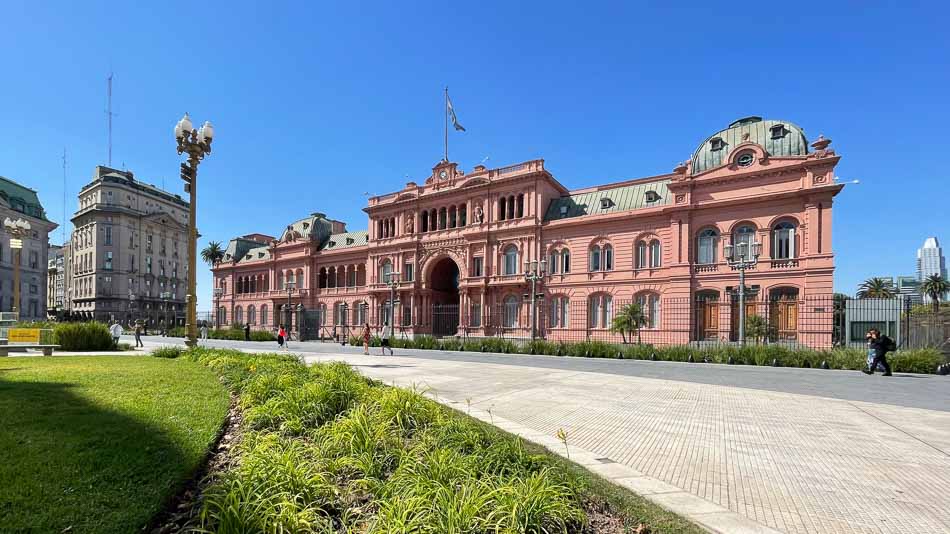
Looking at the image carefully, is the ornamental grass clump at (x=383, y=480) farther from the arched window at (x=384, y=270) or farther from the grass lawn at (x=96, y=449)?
the arched window at (x=384, y=270)

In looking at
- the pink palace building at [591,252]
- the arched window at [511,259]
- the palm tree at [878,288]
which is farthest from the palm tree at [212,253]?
the palm tree at [878,288]

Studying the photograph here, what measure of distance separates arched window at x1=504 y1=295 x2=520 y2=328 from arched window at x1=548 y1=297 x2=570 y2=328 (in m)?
2.88

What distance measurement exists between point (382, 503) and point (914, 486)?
17.3 ft

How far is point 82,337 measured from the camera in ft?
64.3

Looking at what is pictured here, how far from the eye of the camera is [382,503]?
317cm

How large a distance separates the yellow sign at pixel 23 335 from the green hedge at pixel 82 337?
3.12ft

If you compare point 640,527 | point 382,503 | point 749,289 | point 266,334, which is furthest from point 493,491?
point 266,334

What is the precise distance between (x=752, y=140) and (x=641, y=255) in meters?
10.3

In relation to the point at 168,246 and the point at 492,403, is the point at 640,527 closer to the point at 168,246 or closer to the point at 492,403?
the point at 492,403

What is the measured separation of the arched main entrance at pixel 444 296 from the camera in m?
41.4

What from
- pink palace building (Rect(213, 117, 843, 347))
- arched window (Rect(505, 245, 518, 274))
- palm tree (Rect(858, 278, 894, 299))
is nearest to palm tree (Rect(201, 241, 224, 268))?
pink palace building (Rect(213, 117, 843, 347))

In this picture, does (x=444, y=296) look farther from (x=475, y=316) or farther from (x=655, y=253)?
(x=655, y=253)

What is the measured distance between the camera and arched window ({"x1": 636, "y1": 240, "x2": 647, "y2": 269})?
104ft

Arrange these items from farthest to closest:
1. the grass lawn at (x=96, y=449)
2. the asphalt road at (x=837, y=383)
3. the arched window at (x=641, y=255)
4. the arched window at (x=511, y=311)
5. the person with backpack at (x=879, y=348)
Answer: the arched window at (x=511, y=311), the arched window at (x=641, y=255), the person with backpack at (x=879, y=348), the asphalt road at (x=837, y=383), the grass lawn at (x=96, y=449)
